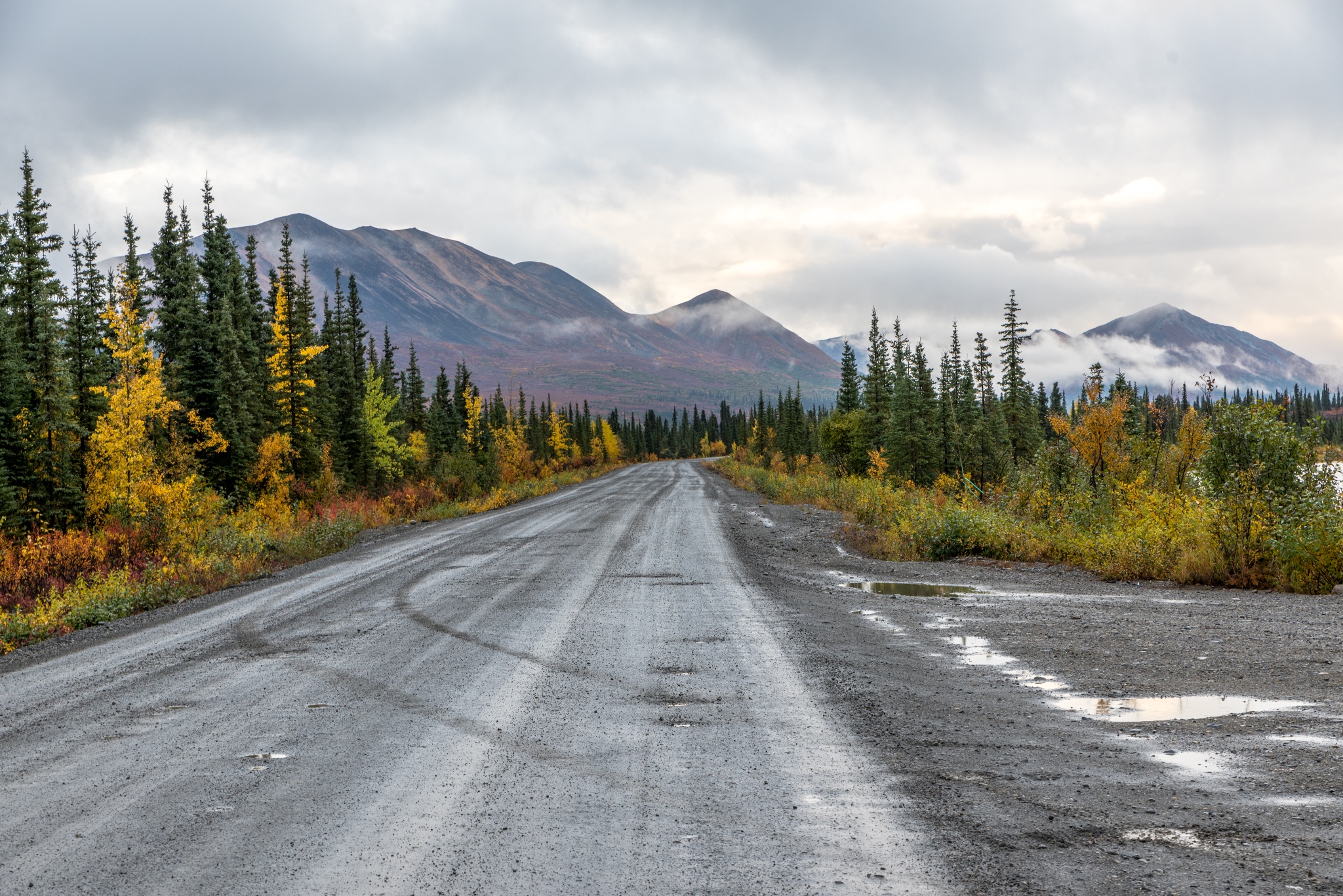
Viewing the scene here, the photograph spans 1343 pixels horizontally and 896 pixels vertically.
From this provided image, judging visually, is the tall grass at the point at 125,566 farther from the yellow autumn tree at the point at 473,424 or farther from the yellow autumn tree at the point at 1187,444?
the yellow autumn tree at the point at 473,424

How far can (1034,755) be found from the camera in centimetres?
440

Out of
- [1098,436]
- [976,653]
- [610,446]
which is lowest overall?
[976,653]

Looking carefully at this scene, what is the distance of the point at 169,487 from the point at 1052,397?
101493 mm

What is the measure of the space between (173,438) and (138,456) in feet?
17.5

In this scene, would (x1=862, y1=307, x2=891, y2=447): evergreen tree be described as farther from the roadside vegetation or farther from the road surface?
the road surface

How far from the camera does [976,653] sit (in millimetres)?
7223

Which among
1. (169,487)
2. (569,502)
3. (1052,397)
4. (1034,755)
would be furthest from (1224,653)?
(1052,397)

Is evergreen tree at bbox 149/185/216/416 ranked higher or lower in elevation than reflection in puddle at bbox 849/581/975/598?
higher

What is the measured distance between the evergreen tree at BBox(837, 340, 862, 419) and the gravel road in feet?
181

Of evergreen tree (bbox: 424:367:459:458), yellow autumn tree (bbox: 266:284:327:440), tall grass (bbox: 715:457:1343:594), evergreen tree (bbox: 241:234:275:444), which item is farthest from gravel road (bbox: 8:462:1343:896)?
evergreen tree (bbox: 424:367:459:458)

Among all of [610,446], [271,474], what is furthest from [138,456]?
[610,446]

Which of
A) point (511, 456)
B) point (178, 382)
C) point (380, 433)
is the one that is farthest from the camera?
point (511, 456)

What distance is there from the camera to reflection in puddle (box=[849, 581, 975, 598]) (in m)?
11.0

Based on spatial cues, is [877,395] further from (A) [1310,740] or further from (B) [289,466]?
(A) [1310,740]
